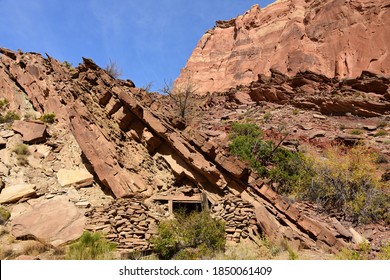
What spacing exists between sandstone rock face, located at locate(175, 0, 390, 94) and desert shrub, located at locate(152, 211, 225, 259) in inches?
1448

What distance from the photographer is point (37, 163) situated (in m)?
13.4

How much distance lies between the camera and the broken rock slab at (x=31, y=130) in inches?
571

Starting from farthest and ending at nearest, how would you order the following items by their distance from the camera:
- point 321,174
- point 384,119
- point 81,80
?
point 384,119 < point 321,174 < point 81,80

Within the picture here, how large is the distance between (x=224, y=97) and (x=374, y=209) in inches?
1133

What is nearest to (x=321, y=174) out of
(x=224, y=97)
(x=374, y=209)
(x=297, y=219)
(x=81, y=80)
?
(x=374, y=209)

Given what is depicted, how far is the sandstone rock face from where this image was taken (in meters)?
43.8

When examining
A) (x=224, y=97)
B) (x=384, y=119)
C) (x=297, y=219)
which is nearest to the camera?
(x=297, y=219)

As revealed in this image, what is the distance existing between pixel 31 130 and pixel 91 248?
23.8 ft

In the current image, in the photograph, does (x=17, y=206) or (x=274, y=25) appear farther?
(x=274, y=25)

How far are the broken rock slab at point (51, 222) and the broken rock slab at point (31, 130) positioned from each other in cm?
375

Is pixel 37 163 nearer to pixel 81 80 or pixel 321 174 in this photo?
pixel 81 80

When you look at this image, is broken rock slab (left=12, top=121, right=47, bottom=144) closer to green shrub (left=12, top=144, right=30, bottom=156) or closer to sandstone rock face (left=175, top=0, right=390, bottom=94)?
green shrub (left=12, top=144, right=30, bottom=156)

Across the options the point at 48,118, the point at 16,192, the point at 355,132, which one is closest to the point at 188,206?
the point at 16,192

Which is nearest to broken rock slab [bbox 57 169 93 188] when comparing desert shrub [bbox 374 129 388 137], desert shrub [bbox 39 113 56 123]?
desert shrub [bbox 39 113 56 123]
